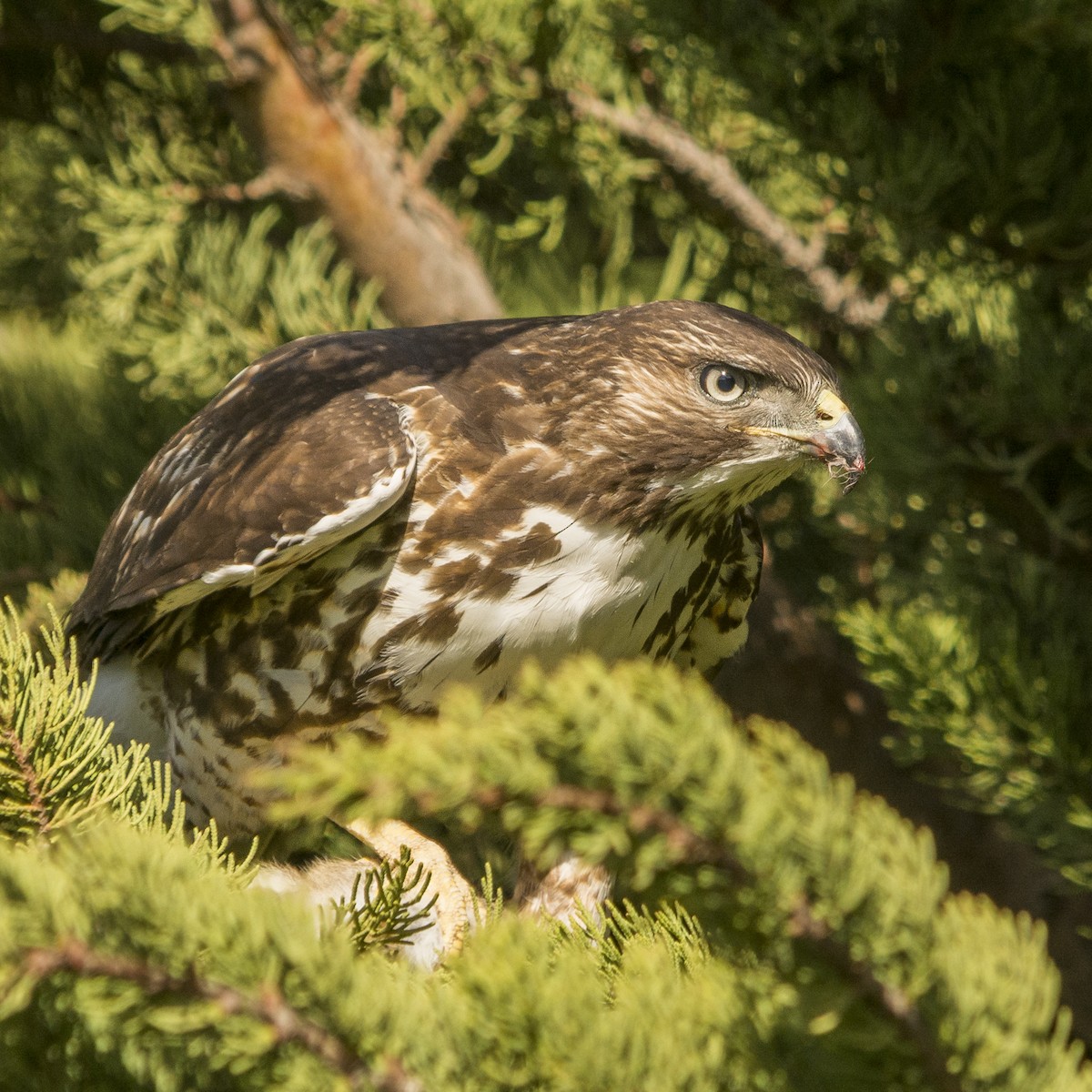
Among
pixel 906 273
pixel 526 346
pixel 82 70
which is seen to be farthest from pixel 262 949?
pixel 82 70

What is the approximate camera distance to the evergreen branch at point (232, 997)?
102 centimetres

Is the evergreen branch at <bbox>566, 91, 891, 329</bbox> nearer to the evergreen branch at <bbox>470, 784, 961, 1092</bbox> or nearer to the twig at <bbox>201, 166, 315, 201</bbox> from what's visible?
the twig at <bbox>201, 166, 315, 201</bbox>

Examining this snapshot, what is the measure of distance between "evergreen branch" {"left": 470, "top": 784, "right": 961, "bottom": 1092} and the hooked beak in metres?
1.45

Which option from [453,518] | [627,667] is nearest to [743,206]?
[453,518]

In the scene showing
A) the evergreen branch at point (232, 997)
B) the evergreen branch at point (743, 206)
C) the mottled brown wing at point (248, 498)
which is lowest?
the mottled brown wing at point (248, 498)

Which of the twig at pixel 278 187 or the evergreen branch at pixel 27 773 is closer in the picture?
the evergreen branch at pixel 27 773

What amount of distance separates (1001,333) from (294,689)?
5.32 feet

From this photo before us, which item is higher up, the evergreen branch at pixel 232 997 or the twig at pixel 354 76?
the twig at pixel 354 76

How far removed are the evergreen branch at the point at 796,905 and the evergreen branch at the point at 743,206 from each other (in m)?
2.60

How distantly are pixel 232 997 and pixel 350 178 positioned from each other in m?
2.85

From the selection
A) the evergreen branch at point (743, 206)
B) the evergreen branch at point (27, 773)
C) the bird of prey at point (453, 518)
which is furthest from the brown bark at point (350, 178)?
the evergreen branch at point (27, 773)

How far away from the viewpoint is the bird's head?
2385 millimetres

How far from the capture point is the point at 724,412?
244 centimetres

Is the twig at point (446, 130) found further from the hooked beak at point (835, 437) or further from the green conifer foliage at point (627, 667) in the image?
the hooked beak at point (835, 437)
